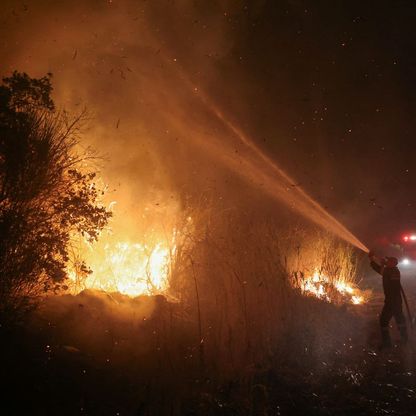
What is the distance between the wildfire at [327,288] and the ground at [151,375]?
3267 mm

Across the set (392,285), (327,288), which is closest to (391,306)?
(392,285)

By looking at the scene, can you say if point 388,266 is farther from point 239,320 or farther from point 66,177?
point 66,177

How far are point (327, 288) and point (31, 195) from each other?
8.26 metres

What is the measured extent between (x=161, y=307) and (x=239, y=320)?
1618 mm

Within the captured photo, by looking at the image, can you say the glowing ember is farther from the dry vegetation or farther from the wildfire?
the wildfire

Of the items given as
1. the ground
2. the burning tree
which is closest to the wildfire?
the ground

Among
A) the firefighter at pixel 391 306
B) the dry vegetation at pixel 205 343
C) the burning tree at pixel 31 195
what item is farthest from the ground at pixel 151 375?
the firefighter at pixel 391 306

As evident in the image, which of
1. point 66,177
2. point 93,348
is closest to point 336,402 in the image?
point 93,348

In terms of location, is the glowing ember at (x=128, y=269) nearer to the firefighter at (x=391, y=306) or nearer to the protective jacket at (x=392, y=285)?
the firefighter at (x=391, y=306)

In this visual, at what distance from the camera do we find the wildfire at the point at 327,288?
1035cm

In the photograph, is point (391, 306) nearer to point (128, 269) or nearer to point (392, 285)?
point (392, 285)

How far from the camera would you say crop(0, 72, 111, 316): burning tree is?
5497 millimetres

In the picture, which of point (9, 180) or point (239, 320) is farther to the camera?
point (239, 320)

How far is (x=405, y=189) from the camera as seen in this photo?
104 feet
